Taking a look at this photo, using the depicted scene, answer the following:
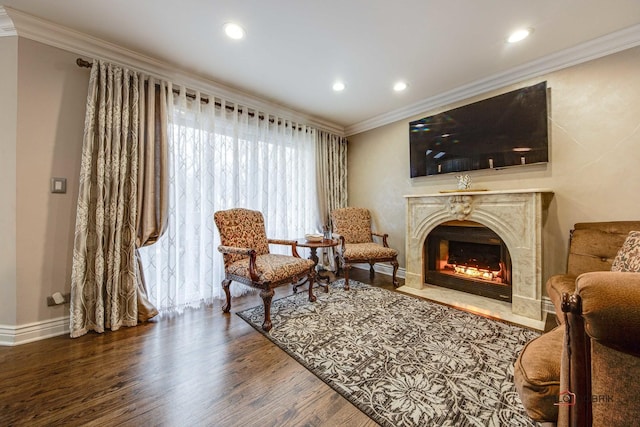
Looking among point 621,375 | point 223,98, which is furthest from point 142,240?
point 621,375

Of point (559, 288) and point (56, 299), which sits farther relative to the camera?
point (56, 299)

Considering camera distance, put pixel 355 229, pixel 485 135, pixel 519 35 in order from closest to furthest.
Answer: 1. pixel 519 35
2. pixel 485 135
3. pixel 355 229

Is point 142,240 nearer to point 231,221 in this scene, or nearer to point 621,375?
point 231,221

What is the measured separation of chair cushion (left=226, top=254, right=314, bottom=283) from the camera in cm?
205

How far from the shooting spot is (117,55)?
211 centimetres

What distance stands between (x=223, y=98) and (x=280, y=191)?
1304mm

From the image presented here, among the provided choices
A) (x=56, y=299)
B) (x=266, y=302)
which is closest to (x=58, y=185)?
(x=56, y=299)

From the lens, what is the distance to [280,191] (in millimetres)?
3281

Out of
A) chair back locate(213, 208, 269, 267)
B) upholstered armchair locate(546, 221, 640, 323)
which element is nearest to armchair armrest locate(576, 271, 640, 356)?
upholstered armchair locate(546, 221, 640, 323)

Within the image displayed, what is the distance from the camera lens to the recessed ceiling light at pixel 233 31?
6.07ft

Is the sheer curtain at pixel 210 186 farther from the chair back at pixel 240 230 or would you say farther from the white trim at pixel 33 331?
the white trim at pixel 33 331

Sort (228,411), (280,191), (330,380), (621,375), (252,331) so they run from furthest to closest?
(280,191) → (252,331) → (330,380) → (228,411) → (621,375)

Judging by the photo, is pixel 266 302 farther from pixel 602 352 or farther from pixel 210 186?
pixel 602 352

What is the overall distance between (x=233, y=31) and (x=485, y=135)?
9.02ft
